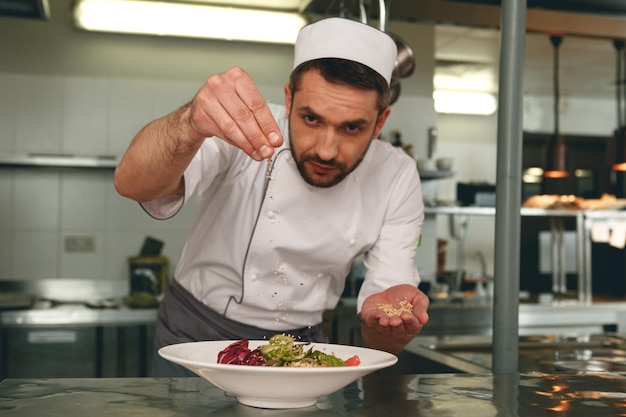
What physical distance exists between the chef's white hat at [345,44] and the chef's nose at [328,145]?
19 centimetres

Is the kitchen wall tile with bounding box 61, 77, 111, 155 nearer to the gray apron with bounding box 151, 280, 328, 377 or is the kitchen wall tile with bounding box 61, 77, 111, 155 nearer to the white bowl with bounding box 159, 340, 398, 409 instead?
the gray apron with bounding box 151, 280, 328, 377

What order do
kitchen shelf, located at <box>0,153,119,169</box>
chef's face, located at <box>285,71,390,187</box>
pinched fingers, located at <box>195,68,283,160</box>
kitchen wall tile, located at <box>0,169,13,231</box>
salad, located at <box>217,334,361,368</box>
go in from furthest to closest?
kitchen wall tile, located at <box>0,169,13,231</box>
kitchen shelf, located at <box>0,153,119,169</box>
chef's face, located at <box>285,71,390,187</box>
pinched fingers, located at <box>195,68,283,160</box>
salad, located at <box>217,334,361,368</box>

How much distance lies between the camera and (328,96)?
1593 millimetres

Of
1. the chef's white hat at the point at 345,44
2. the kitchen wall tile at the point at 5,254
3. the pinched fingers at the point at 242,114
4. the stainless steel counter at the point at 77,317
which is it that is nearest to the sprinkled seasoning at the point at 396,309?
the pinched fingers at the point at 242,114

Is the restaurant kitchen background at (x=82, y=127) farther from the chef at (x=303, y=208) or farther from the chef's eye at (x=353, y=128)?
the chef's eye at (x=353, y=128)

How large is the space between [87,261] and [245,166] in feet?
9.38

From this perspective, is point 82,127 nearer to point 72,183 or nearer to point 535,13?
point 72,183

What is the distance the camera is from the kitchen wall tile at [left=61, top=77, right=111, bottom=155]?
4422 mm

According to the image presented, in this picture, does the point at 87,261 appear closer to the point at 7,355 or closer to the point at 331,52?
the point at 7,355

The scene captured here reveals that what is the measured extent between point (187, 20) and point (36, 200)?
1.38 metres

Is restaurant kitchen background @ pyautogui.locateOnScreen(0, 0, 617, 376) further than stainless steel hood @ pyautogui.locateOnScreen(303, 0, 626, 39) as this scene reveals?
Yes

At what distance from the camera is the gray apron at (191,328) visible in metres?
1.85

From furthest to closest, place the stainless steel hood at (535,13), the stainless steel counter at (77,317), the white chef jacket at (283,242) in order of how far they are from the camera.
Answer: the stainless steel counter at (77,317) < the stainless steel hood at (535,13) < the white chef jacket at (283,242)

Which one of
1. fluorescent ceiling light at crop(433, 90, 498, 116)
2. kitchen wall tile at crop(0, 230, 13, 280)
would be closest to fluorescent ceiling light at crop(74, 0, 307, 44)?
kitchen wall tile at crop(0, 230, 13, 280)
